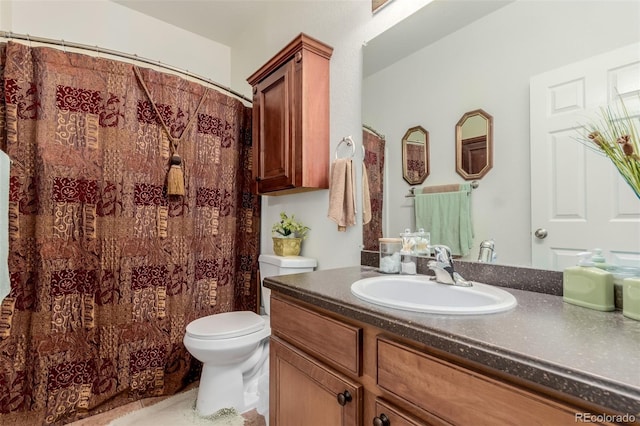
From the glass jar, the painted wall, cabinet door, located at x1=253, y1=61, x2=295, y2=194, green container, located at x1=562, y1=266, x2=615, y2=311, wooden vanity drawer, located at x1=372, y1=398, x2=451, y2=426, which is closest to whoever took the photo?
wooden vanity drawer, located at x1=372, y1=398, x2=451, y2=426

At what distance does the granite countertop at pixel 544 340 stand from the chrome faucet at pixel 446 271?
156 mm

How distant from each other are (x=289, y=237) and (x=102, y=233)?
1.02 metres

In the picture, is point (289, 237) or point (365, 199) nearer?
point (365, 199)

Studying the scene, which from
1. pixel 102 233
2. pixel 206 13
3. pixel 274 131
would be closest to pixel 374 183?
pixel 274 131

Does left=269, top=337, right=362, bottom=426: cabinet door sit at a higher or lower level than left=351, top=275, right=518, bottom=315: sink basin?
lower

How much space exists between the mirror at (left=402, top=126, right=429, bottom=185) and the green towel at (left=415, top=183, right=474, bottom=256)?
0.09 m

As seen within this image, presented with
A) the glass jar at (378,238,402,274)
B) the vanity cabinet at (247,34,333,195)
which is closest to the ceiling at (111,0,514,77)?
the vanity cabinet at (247,34,333,195)

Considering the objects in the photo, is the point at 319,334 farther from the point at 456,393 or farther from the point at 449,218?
the point at 449,218

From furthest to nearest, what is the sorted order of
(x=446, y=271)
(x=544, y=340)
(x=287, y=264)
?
(x=287, y=264) → (x=446, y=271) → (x=544, y=340)

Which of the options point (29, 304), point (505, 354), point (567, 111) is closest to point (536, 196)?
point (567, 111)

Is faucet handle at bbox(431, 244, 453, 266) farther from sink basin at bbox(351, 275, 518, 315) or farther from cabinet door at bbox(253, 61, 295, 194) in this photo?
cabinet door at bbox(253, 61, 295, 194)

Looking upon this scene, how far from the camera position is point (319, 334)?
92cm

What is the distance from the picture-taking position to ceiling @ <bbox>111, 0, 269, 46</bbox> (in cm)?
229

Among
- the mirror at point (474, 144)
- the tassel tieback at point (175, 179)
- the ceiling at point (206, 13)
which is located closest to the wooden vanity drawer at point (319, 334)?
the mirror at point (474, 144)
